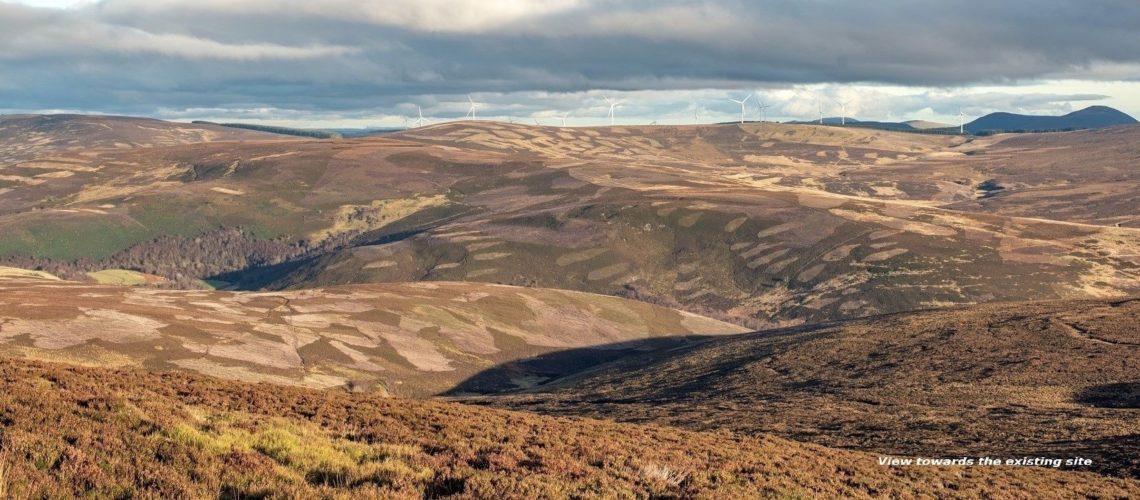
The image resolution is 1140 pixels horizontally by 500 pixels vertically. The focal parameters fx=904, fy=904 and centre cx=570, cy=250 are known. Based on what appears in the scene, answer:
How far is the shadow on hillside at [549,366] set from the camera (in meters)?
144

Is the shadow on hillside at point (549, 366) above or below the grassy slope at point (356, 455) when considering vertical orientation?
below

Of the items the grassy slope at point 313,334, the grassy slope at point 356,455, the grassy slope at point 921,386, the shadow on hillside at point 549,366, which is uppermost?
the grassy slope at point 356,455

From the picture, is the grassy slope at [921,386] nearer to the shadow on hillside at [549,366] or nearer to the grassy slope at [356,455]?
the grassy slope at [356,455]

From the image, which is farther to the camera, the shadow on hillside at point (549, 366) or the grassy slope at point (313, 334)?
the shadow on hillside at point (549, 366)

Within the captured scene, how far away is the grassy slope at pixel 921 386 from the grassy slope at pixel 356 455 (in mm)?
13462

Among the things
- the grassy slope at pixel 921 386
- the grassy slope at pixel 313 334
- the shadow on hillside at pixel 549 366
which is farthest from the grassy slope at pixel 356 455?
the shadow on hillside at pixel 549 366

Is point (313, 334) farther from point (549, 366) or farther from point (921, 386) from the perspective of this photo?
point (921, 386)

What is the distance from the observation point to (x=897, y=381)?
92625mm

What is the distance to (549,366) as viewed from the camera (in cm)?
16512

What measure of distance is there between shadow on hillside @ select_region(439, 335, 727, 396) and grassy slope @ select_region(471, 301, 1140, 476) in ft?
45.6

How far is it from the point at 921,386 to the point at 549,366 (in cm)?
8625

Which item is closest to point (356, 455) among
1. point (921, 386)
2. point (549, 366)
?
point (921, 386)

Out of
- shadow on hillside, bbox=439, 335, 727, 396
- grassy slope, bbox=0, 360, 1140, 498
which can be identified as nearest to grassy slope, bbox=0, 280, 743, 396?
shadow on hillside, bbox=439, 335, 727, 396

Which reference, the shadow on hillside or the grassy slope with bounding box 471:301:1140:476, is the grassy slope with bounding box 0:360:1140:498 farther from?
the shadow on hillside
